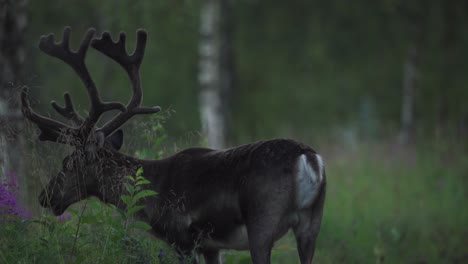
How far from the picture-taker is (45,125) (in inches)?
228

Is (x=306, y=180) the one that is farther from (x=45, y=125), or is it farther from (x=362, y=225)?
(x=362, y=225)

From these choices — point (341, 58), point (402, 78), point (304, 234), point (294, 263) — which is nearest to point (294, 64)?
point (341, 58)

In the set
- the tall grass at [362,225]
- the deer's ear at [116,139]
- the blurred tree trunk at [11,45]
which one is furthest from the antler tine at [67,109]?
the blurred tree trunk at [11,45]

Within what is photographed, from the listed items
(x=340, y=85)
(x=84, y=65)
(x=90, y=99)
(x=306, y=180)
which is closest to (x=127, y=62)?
(x=84, y=65)

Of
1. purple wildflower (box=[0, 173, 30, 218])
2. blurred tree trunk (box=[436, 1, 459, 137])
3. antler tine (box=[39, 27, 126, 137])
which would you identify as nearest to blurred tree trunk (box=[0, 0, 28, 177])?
antler tine (box=[39, 27, 126, 137])

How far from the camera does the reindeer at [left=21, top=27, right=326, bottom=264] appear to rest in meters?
4.91

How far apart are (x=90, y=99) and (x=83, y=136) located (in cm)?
36

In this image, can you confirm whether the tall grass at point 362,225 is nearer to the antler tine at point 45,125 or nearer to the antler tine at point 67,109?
the antler tine at point 45,125

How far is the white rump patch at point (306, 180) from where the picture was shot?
193 inches

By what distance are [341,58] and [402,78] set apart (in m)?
3.06

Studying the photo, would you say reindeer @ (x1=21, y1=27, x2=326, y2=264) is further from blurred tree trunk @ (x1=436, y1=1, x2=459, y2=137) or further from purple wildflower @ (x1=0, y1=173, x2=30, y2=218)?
blurred tree trunk @ (x1=436, y1=1, x2=459, y2=137)

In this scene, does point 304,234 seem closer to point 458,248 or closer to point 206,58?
point 458,248

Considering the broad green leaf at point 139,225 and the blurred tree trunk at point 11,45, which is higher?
the blurred tree trunk at point 11,45

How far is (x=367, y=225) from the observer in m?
8.51
